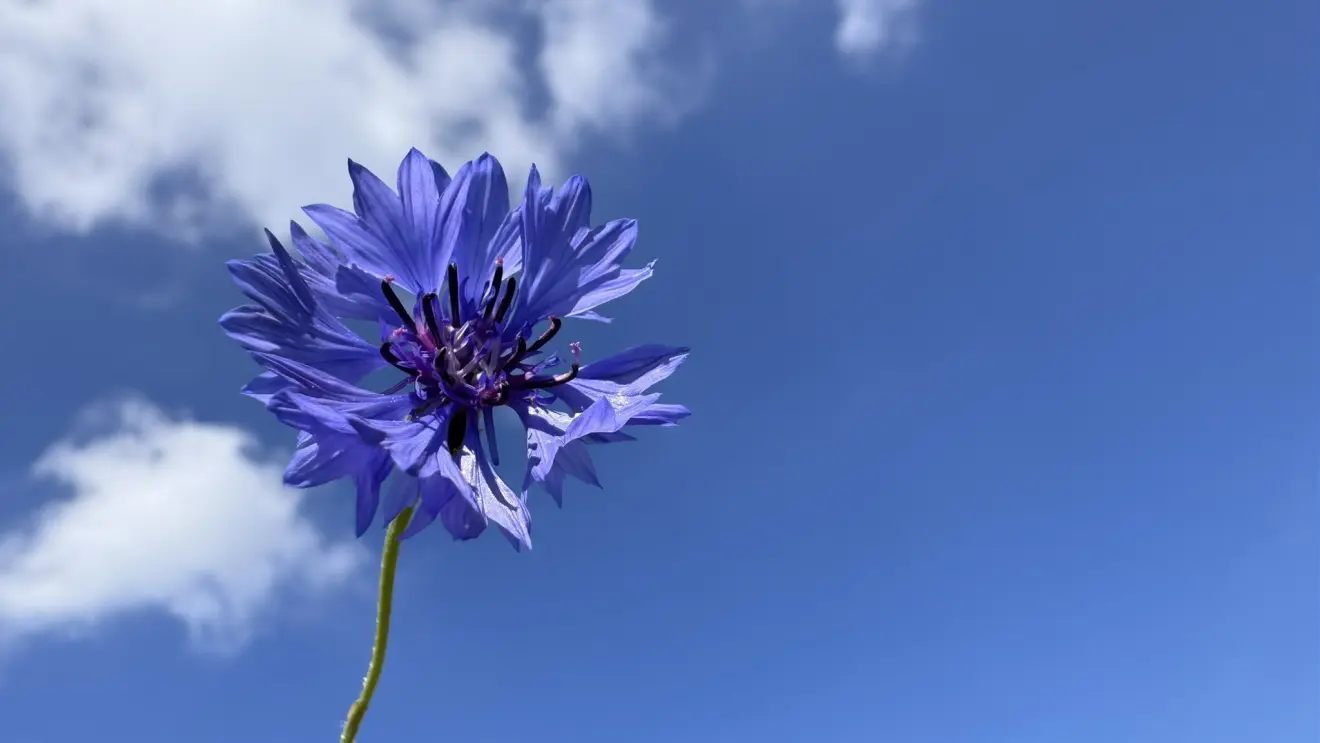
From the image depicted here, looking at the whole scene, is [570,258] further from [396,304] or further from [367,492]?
[367,492]

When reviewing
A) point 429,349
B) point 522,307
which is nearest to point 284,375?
point 429,349

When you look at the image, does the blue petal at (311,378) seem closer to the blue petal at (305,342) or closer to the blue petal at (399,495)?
the blue petal at (305,342)

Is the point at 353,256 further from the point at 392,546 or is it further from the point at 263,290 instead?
the point at 392,546

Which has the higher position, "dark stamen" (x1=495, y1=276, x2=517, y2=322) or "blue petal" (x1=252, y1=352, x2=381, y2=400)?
"dark stamen" (x1=495, y1=276, x2=517, y2=322)

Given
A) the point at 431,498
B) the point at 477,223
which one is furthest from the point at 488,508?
the point at 477,223

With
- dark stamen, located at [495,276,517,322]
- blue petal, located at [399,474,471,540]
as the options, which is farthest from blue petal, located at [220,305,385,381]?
blue petal, located at [399,474,471,540]

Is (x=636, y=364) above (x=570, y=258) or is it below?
below

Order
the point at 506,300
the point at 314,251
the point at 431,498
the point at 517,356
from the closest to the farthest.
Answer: the point at 431,498, the point at 314,251, the point at 517,356, the point at 506,300

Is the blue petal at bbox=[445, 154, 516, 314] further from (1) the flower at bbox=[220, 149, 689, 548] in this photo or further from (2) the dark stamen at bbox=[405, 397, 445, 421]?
(2) the dark stamen at bbox=[405, 397, 445, 421]
